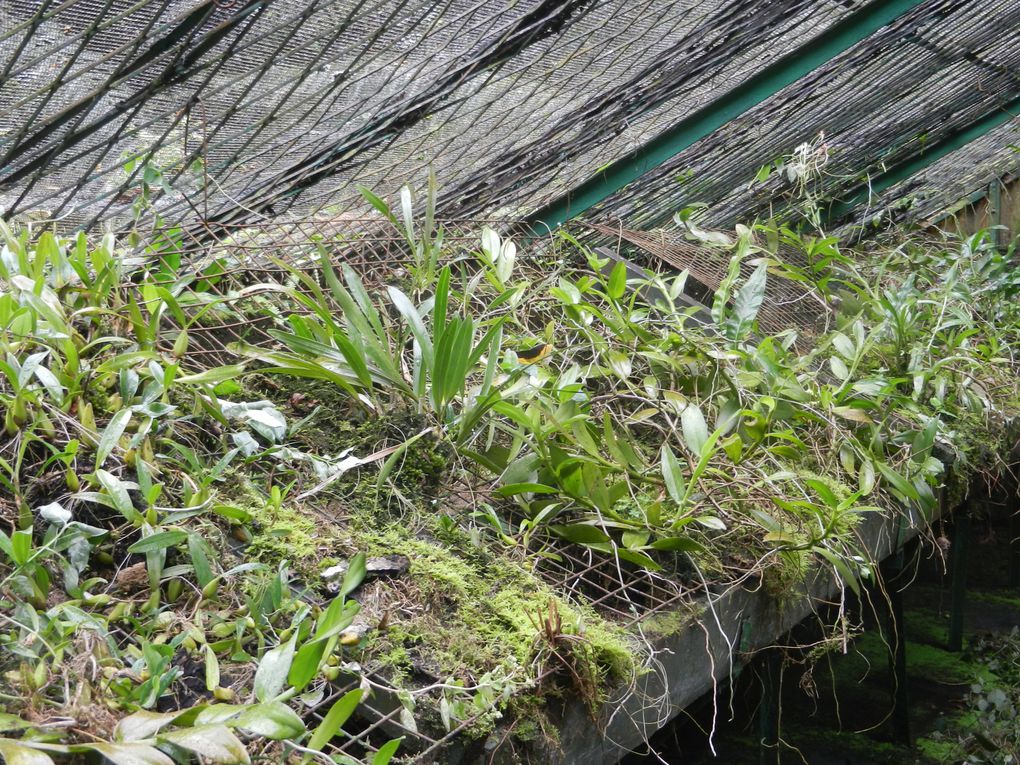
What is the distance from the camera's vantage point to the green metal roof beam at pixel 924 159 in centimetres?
407

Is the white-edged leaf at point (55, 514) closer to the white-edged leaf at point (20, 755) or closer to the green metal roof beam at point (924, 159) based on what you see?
the white-edged leaf at point (20, 755)

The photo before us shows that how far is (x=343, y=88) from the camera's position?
1.99 m

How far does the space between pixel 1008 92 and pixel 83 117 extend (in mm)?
3659

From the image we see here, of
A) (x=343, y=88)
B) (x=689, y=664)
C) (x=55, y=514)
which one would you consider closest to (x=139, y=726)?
(x=55, y=514)

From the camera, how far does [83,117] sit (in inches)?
66.1

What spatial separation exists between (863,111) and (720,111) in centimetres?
107

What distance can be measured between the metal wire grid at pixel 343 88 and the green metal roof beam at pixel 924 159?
163 cm

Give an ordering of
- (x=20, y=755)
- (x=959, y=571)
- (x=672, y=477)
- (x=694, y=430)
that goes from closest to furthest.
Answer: (x=20, y=755), (x=672, y=477), (x=694, y=430), (x=959, y=571)

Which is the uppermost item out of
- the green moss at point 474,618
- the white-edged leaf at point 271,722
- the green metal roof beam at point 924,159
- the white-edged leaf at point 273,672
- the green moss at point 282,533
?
the white-edged leaf at point 271,722

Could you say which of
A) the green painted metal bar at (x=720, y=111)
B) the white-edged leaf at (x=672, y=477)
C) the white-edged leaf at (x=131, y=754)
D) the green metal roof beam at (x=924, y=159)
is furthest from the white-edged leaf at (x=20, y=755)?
the green metal roof beam at (x=924, y=159)

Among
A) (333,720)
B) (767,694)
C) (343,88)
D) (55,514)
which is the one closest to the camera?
(333,720)

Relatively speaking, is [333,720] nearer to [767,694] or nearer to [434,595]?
[434,595]

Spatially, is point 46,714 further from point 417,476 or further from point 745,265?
point 745,265

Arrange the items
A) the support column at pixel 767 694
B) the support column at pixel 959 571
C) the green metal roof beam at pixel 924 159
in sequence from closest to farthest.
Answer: the support column at pixel 767 694 < the support column at pixel 959 571 < the green metal roof beam at pixel 924 159
